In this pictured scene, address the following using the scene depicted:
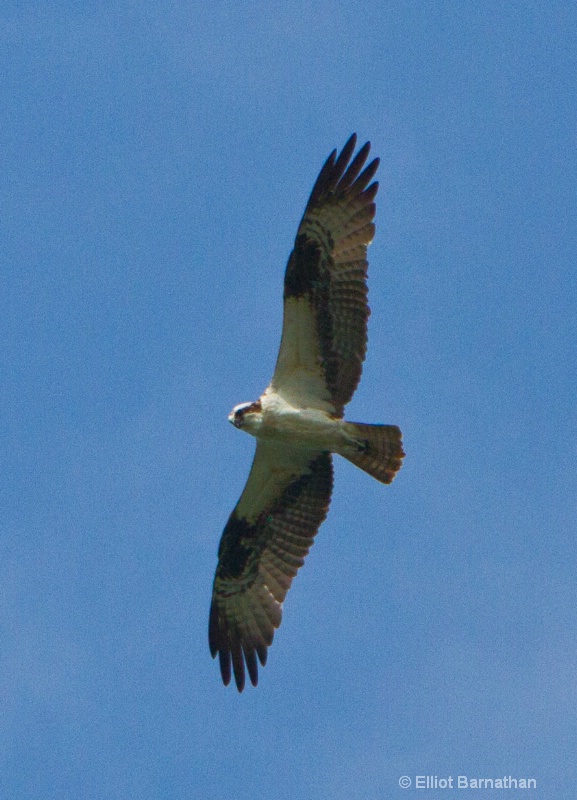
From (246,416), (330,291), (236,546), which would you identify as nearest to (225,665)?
(236,546)

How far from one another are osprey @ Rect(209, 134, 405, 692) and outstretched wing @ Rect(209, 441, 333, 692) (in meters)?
0.01

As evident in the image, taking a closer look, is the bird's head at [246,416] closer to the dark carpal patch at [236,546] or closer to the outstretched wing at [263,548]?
Answer: the outstretched wing at [263,548]

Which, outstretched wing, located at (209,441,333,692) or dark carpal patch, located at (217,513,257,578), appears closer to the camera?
outstretched wing, located at (209,441,333,692)

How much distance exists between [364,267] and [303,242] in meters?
0.66

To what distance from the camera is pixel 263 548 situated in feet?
52.0

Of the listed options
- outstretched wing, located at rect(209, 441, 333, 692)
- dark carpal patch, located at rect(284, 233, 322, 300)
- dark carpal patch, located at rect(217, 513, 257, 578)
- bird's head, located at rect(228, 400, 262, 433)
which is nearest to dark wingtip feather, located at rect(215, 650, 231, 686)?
outstretched wing, located at rect(209, 441, 333, 692)

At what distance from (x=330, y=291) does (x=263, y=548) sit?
2.92 m

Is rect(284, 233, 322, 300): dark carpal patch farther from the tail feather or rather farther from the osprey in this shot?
the tail feather

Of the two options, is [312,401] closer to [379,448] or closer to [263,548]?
[379,448]

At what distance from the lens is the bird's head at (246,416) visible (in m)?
14.9

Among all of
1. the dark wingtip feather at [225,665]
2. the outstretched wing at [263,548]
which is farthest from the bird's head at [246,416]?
the dark wingtip feather at [225,665]

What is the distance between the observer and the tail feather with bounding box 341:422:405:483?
14844 millimetres

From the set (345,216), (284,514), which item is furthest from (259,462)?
(345,216)

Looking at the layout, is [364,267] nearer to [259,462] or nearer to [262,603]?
[259,462]
